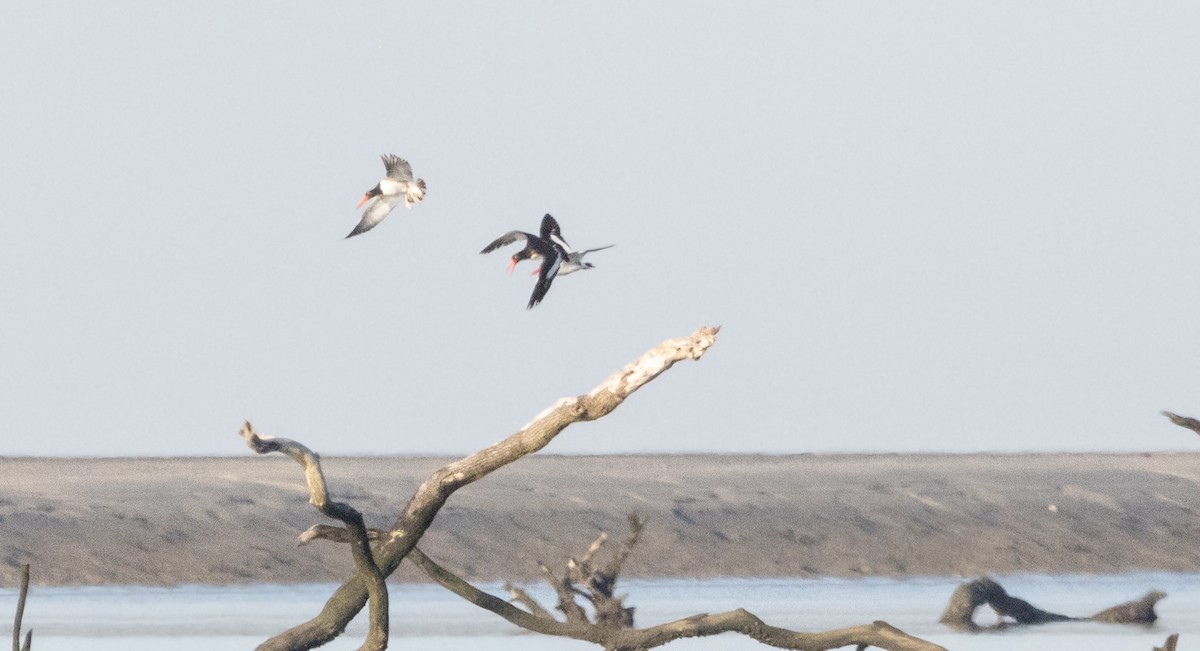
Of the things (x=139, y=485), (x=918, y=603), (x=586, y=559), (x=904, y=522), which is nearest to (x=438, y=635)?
(x=586, y=559)

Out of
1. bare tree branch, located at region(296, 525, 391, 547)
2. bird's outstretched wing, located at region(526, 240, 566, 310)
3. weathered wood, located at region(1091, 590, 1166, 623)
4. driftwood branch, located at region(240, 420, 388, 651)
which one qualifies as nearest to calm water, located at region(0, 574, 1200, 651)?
weathered wood, located at region(1091, 590, 1166, 623)

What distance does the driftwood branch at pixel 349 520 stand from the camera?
16016 millimetres

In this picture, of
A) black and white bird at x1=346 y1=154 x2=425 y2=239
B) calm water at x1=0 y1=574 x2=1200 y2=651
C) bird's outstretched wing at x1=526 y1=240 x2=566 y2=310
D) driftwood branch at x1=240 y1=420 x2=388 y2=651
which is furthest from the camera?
calm water at x1=0 y1=574 x2=1200 y2=651

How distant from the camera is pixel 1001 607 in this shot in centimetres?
2952

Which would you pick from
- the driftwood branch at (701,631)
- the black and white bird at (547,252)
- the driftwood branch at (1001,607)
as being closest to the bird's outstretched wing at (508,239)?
the black and white bird at (547,252)

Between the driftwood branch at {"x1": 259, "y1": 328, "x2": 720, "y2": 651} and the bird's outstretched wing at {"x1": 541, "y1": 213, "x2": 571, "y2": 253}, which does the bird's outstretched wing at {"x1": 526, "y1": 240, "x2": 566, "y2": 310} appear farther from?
the driftwood branch at {"x1": 259, "y1": 328, "x2": 720, "y2": 651}

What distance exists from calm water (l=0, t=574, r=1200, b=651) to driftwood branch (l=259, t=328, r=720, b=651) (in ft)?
28.5

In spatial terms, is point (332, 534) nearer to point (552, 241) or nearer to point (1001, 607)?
point (552, 241)

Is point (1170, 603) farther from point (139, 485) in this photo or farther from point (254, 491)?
point (139, 485)

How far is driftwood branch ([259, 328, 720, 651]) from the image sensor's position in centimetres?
1554

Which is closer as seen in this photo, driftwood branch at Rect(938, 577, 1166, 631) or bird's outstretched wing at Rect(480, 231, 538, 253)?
bird's outstretched wing at Rect(480, 231, 538, 253)

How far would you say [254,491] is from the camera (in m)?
44.0

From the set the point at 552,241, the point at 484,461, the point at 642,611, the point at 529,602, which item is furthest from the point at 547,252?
the point at 642,611

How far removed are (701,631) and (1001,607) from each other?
12038mm
